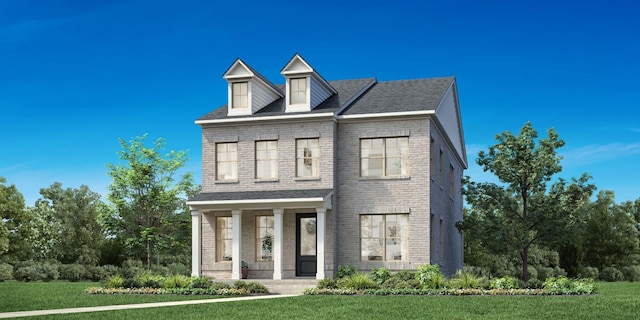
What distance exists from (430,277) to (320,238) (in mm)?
4536

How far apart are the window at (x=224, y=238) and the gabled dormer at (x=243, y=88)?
4.44 meters

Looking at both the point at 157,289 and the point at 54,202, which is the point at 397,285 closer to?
the point at 157,289

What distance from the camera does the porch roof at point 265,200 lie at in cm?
2798

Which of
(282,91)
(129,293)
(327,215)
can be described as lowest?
(129,293)

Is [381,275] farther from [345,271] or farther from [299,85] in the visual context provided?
[299,85]

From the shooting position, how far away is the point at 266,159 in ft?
99.7

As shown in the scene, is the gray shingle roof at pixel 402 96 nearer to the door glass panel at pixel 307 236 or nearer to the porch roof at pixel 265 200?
the porch roof at pixel 265 200

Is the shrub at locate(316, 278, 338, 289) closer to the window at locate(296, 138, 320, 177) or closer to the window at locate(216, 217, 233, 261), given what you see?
the window at locate(296, 138, 320, 177)

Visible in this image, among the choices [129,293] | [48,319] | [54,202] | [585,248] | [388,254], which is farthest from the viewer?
[54,202]

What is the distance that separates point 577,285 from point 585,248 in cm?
2800

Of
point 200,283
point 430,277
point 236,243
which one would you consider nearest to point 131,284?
point 200,283

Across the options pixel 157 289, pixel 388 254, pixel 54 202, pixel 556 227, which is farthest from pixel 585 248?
pixel 54 202

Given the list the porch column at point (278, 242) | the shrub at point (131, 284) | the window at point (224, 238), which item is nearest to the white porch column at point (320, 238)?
the porch column at point (278, 242)

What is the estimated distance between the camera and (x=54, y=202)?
60.1 meters
